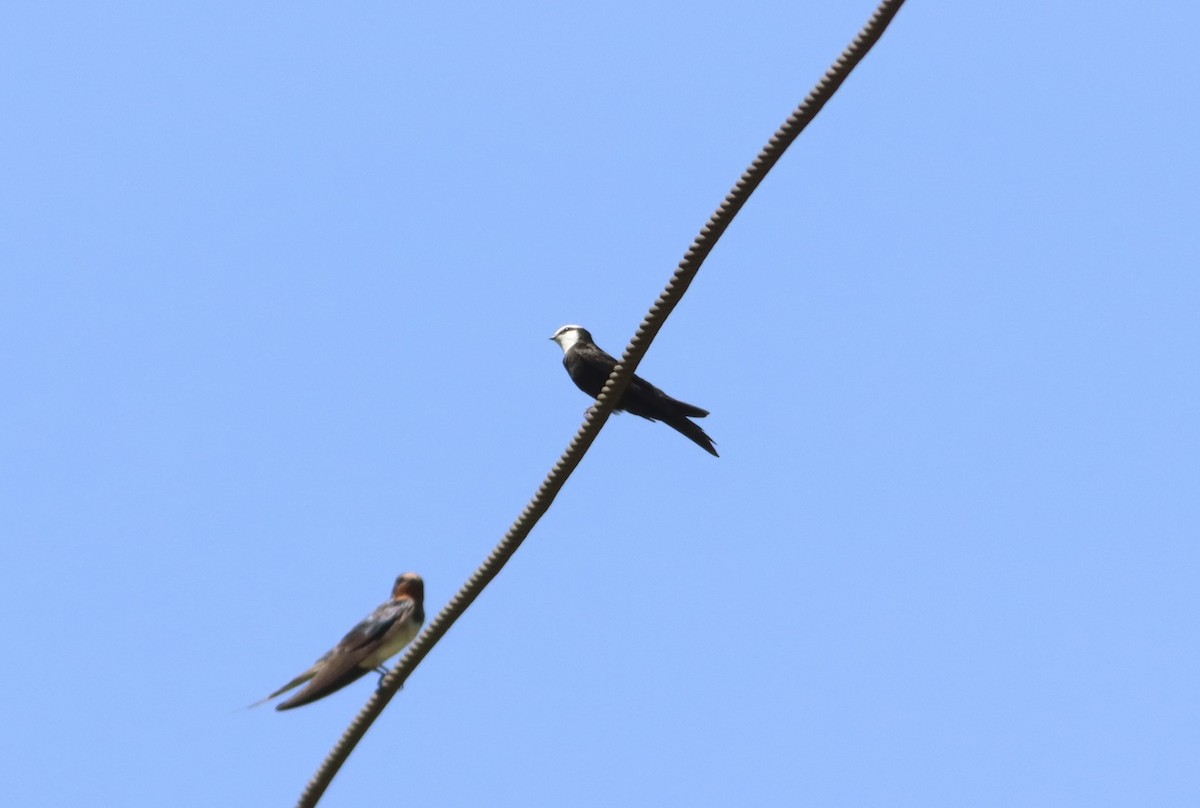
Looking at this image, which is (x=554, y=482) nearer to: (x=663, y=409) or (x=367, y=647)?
(x=367, y=647)

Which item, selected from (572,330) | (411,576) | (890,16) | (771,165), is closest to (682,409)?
(411,576)

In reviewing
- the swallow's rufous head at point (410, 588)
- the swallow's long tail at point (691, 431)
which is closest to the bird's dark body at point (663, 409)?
the swallow's long tail at point (691, 431)

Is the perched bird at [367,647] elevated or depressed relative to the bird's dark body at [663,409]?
depressed

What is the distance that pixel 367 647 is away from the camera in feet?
23.0

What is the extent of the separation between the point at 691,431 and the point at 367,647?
84.1 inches

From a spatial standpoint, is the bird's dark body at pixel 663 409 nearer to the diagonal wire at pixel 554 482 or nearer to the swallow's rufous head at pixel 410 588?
the swallow's rufous head at pixel 410 588

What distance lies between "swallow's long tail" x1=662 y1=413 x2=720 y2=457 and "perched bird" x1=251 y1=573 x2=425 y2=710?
158 cm

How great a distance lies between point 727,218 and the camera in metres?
5.34

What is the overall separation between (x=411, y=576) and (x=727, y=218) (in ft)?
10.8

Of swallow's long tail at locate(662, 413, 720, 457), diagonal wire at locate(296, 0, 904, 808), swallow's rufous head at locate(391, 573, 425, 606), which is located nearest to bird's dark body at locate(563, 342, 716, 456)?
swallow's long tail at locate(662, 413, 720, 457)

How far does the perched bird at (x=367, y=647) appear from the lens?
6.63 m

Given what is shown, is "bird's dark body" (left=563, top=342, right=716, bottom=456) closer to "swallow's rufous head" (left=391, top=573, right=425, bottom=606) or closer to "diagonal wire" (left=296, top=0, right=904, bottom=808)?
"swallow's rufous head" (left=391, top=573, right=425, bottom=606)

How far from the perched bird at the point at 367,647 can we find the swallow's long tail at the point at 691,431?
1582 mm

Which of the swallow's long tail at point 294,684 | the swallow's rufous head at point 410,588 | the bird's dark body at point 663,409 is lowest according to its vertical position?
the swallow's long tail at point 294,684
